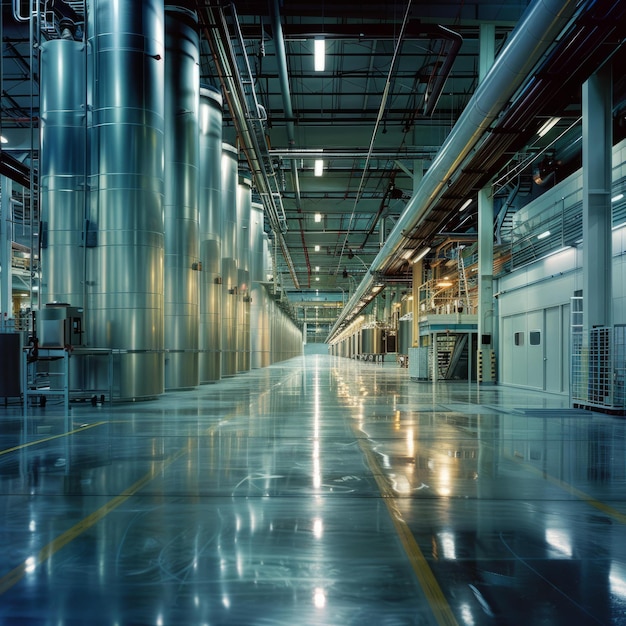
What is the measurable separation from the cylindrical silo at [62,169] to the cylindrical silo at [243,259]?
1582cm

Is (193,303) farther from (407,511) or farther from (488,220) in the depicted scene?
(407,511)

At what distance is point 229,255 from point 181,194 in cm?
873

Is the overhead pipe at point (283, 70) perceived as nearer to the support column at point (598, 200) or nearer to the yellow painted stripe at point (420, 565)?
the support column at point (598, 200)

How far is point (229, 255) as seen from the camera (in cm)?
2733

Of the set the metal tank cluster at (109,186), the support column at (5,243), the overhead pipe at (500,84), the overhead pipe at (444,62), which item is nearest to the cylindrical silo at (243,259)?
the support column at (5,243)

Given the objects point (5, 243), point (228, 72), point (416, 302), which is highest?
point (228, 72)

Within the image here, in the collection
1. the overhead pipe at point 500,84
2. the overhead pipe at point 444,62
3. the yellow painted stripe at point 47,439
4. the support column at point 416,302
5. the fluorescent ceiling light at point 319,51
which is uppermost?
the overhead pipe at point 444,62

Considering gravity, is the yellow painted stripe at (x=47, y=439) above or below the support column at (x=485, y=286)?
below

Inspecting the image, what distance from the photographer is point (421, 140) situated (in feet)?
84.7

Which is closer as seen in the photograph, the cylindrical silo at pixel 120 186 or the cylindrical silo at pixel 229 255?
the cylindrical silo at pixel 120 186

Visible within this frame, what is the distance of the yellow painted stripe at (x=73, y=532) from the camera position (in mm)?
3656

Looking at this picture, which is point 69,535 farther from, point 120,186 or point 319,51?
point 319,51

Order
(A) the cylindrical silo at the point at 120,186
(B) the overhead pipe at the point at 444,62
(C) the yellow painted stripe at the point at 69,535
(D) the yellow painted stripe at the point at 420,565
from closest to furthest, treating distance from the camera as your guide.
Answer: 1. (D) the yellow painted stripe at the point at 420,565
2. (C) the yellow painted stripe at the point at 69,535
3. (A) the cylindrical silo at the point at 120,186
4. (B) the overhead pipe at the point at 444,62

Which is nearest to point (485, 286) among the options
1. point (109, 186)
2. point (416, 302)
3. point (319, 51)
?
point (416, 302)
